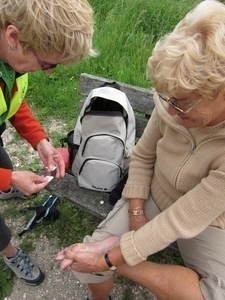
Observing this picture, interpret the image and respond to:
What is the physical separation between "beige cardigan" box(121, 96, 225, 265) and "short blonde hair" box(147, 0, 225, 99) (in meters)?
0.33

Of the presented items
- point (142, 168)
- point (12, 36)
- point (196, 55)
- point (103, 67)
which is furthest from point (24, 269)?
point (103, 67)

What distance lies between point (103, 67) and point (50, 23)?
9.47 feet

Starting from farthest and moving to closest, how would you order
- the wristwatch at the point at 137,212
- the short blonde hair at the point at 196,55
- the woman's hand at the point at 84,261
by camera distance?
the wristwatch at the point at 137,212
the woman's hand at the point at 84,261
the short blonde hair at the point at 196,55

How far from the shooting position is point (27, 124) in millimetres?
2381

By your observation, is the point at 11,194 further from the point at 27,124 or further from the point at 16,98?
the point at 16,98

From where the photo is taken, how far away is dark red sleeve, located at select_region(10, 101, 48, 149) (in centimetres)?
236

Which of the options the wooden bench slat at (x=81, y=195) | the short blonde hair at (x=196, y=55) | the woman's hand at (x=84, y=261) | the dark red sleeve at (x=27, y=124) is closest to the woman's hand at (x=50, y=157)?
the dark red sleeve at (x=27, y=124)

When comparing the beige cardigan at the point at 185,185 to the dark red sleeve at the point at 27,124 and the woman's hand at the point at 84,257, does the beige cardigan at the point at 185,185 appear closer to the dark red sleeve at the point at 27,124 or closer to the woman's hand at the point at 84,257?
the woman's hand at the point at 84,257

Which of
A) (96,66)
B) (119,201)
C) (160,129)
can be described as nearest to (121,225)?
(119,201)

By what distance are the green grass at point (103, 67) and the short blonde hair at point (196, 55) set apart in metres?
1.75

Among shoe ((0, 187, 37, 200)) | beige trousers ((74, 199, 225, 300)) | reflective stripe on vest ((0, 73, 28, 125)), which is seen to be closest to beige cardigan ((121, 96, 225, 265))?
beige trousers ((74, 199, 225, 300))

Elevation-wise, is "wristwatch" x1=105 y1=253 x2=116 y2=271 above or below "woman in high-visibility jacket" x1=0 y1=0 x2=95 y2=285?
below

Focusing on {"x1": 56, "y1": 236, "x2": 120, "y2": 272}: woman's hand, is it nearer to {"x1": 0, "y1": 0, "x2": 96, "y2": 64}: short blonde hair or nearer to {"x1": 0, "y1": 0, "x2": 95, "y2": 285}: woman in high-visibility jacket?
{"x1": 0, "y1": 0, "x2": 95, "y2": 285}: woman in high-visibility jacket

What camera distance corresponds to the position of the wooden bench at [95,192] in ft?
8.27
